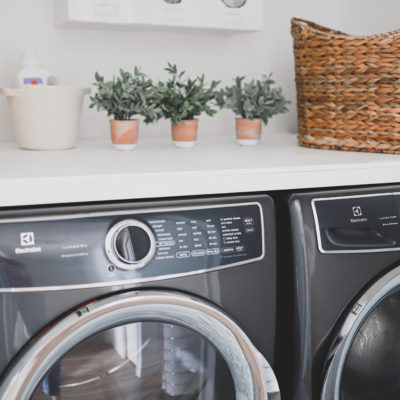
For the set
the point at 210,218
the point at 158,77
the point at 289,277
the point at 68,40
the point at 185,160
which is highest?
the point at 68,40

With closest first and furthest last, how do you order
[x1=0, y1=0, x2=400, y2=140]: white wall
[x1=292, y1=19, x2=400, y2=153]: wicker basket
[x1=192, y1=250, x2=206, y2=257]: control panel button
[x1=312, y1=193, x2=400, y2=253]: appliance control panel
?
1. [x1=192, y1=250, x2=206, y2=257]: control panel button
2. [x1=312, y1=193, x2=400, y2=253]: appliance control panel
3. [x1=292, y1=19, x2=400, y2=153]: wicker basket
4. [x1=0, y1=0, x2=400, y2=140]: white wall

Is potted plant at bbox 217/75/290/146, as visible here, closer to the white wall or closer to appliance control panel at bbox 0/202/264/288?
the white wall

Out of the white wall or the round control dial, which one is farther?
the white wall

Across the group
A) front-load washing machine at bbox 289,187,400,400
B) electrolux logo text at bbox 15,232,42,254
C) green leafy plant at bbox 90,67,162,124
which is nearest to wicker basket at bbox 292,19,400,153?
front-load washing machine at bbox 289,187,400,400

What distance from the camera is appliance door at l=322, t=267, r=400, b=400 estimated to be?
1.07 metres

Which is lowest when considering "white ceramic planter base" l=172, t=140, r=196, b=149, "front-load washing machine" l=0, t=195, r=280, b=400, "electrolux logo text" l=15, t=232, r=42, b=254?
"front-load washing machine" l=0, t=195, r=280, b=400

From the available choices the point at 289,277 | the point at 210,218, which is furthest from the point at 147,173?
the point at 289,277

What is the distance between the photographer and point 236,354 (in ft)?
3.25

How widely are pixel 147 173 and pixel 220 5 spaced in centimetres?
75

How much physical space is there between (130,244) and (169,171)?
0.17m

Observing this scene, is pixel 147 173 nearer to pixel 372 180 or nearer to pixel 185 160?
pixel 185 160

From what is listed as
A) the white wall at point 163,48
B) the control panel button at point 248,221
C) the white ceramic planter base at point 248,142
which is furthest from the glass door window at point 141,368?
the white wall at point 163,48

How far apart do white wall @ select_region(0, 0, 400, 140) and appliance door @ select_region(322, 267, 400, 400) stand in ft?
2.78

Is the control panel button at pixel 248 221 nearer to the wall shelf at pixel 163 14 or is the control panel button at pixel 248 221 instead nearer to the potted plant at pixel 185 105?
the potted plant at pixel 185 105
